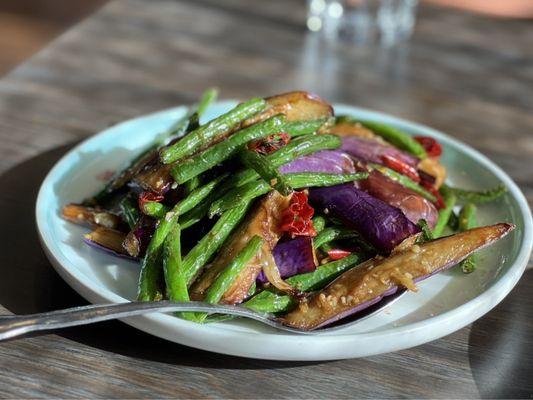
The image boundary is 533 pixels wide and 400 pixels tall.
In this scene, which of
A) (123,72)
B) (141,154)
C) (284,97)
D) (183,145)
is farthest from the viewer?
(123,72)

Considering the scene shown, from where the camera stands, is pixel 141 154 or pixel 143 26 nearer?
pixel 141 154

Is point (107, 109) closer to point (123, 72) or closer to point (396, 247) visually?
point (123, 72)

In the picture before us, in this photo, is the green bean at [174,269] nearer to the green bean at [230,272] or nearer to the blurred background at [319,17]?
the green bean at [230,272]

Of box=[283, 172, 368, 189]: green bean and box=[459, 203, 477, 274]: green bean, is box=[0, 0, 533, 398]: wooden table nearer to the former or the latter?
box=[459, 203, 477, 274]: green bean

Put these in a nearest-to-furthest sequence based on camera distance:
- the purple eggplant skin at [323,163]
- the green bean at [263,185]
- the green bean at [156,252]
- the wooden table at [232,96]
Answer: the wooden table at [232,96] < the green bean at [156,252] < the green bean at [263,185] < the purple eggplant skin at [323,163]

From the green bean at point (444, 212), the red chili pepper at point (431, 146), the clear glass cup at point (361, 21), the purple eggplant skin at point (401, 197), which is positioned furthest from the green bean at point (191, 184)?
the clear glass cup at point (361, 21)

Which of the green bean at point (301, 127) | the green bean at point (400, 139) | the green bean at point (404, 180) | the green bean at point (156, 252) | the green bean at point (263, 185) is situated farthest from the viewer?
the green bean at point (400, 139)

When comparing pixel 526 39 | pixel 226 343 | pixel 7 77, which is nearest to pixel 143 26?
pixel 7 77
